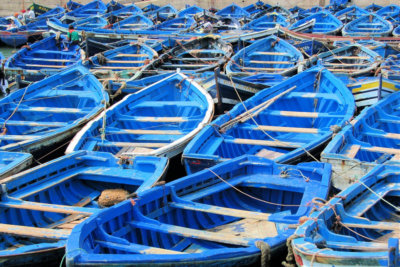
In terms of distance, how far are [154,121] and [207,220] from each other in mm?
3913

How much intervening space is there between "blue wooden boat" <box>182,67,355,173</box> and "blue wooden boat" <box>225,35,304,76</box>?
2143 millimetres

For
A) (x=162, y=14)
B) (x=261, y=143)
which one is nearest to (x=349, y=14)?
(x=162, y=14)

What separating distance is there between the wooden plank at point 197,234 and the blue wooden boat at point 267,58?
26.9 feet

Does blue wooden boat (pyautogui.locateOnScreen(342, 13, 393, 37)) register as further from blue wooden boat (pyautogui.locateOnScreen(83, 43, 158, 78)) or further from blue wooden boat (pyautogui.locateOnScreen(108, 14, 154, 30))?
blue wooden boat (pyautogui.locateOnScreen(108, 14, 154, 30))

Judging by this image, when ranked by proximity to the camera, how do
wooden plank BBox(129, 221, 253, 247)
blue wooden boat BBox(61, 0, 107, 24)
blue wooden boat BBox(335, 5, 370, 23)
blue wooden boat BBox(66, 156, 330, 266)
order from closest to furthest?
blue wooden boat BBox(66, 156, 330, 266) < wooden plank BBox(129, 221, 253, 247) < blue wooden boat BBox(335, 5, 370, 23) < blue wooden boat BBox(61, 0, 107, 24)

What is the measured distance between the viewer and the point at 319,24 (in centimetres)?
2292

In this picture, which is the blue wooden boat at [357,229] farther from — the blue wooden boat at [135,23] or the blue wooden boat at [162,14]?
the blue wooden boat at [162,14]

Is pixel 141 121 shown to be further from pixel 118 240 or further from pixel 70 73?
pixel 118 240

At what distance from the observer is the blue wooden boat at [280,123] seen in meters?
8.91

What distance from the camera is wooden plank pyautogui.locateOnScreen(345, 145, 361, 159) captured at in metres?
8.28

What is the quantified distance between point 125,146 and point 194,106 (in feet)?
7.74

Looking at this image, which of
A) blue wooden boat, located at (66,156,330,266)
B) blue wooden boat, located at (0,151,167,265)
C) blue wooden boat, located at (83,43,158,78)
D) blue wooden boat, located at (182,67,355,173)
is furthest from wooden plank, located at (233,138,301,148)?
blue wooden boat, located at (83,43,158,78)

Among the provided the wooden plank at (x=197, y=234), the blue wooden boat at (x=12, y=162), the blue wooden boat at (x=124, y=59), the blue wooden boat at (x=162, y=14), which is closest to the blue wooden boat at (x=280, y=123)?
the wooden plank at (x=197, y=234)

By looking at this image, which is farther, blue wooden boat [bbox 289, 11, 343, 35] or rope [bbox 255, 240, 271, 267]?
blue wooden boat [bbox 289, 11, 343, 35]
